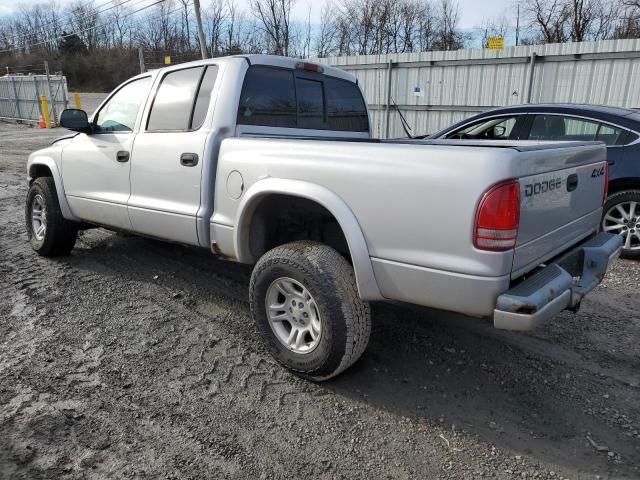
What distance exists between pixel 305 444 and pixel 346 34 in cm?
4775

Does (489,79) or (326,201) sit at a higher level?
(489,79)

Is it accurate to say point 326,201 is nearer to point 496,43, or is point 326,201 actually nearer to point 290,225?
point 290,225

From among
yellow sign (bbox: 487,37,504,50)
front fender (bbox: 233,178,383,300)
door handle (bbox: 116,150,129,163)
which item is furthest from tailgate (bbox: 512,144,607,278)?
yellow sign (bbox: 487,37,504,50)

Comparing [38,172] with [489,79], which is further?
[489,79]

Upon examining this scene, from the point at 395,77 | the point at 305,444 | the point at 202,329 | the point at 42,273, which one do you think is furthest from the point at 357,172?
the point at 395,77

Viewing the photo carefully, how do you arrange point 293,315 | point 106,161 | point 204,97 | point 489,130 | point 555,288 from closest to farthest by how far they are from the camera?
point 555,288 < point 293,315 < point 204,97 < point 106,161 < point 489,130

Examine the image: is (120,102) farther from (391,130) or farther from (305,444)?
(391,130)

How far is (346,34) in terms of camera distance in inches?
1817

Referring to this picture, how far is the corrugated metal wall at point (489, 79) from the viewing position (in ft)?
36.0

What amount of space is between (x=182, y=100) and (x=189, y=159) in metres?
0.59

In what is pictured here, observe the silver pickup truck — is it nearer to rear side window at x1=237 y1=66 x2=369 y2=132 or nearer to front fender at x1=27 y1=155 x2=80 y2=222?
rear side window at x1=237 y1=66 x2=369 y2=132

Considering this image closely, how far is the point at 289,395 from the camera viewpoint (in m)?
3.05

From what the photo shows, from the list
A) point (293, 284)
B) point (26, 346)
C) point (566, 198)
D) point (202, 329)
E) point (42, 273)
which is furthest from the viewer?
point (42, 273)

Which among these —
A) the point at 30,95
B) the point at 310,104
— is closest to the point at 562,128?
the point at 310,104
